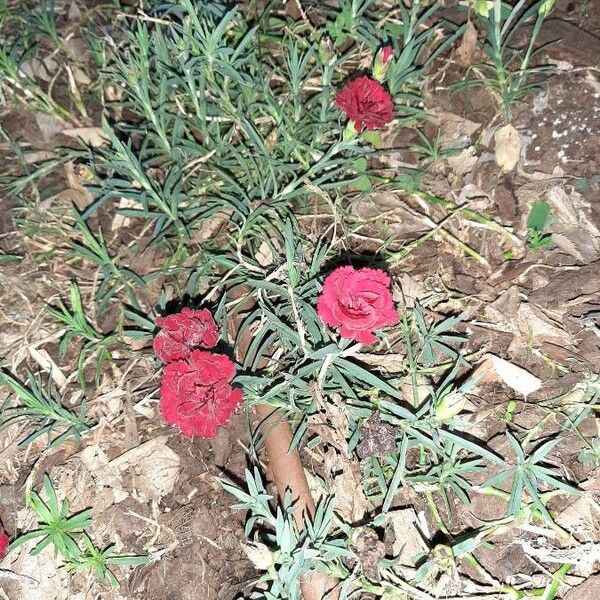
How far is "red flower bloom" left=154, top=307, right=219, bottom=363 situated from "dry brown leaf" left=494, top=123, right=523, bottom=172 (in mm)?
1466

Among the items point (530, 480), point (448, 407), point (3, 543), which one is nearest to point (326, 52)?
point (448, 407)

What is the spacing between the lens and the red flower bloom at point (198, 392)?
1.99 m

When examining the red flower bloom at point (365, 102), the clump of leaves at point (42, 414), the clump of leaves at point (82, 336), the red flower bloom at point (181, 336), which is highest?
the red flower bloom at point (365, 102)

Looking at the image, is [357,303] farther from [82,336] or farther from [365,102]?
[82,336]

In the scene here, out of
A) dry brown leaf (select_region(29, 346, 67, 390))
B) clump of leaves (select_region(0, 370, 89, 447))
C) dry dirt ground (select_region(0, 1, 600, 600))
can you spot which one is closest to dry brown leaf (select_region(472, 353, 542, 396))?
dry dirt ground (select_region(0, 1, 600, 600))

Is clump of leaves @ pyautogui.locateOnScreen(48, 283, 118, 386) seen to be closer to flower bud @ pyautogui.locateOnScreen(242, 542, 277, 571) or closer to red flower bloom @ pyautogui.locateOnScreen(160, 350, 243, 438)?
red flower bloom @ pyautogui.locateOnScreen(160, 350, 243, 438)

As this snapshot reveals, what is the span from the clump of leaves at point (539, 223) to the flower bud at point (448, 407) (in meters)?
0.80

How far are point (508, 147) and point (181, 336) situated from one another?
1.60 m

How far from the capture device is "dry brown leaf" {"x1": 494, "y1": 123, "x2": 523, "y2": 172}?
276cm

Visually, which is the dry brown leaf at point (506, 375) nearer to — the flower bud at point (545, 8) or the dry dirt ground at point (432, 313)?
the dry dirt ground at point (432, 313)

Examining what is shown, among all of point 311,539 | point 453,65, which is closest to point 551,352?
point 311,539

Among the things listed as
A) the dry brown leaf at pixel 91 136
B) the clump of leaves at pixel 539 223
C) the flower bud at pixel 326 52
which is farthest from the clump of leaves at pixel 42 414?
the clump of leaves at pixel 539 223

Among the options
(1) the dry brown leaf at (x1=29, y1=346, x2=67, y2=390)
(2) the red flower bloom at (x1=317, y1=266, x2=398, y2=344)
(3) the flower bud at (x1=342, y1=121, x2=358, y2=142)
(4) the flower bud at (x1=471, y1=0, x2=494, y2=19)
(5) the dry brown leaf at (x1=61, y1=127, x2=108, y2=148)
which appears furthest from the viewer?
(5) the dry brown leaf at (x1=61, y1=127, x2=108, y2=148)

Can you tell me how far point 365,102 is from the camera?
2.48m
